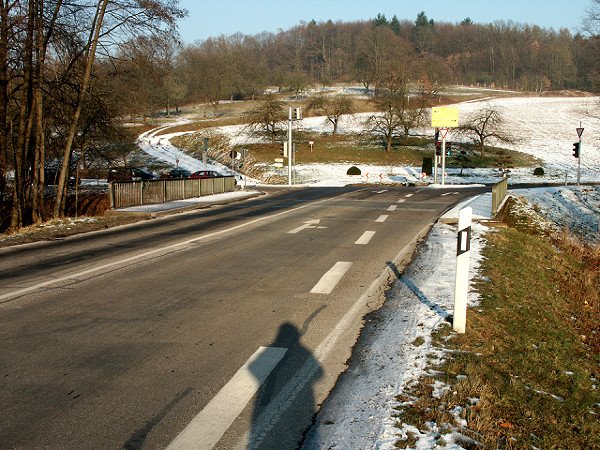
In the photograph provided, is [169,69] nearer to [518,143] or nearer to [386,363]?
[386,363]

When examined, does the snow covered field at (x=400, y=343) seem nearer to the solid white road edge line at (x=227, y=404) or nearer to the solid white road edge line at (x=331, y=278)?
the solid white road edge line at (x=227, y=404)

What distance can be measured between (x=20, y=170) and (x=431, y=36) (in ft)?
485

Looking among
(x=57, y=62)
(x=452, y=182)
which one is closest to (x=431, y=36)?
(x=452, y=182)

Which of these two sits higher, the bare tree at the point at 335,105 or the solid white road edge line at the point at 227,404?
the bare tree at the point at 335,105

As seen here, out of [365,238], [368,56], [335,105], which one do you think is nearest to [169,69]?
[365,238]

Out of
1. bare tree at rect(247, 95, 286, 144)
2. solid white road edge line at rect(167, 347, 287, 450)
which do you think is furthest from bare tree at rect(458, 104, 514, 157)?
solid white road edge line at rect(167, 347, 287, 450)

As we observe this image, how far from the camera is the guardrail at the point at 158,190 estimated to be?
74.8 ft

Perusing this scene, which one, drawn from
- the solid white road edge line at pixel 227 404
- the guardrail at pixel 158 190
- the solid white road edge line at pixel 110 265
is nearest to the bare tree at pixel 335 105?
the guardrail at pixel 158 190

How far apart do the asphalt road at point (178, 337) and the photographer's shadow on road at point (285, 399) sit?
10 mm

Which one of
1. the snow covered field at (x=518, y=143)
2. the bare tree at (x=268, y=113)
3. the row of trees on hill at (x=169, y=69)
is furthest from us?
the bare tree at (x=268, y=113)

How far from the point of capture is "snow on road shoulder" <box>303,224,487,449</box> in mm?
4215

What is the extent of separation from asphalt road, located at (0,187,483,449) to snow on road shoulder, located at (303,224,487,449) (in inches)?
7.5

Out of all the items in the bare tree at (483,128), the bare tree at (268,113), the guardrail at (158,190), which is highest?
the bare tree at (268,113)

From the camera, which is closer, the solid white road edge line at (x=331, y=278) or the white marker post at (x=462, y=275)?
the white marker post at (x=462, y=275)
